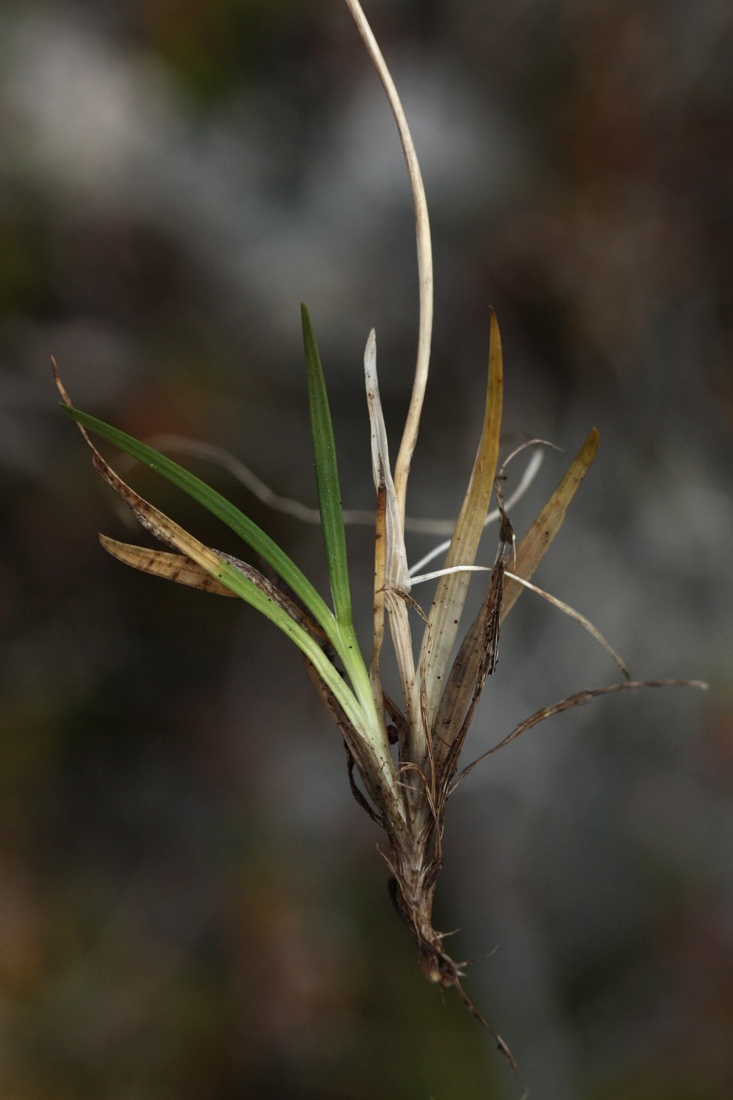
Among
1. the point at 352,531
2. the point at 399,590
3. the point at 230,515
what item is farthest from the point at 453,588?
the point at 352,531

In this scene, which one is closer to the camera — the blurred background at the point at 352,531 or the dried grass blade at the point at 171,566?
the dried grass blade at the point at 171,566

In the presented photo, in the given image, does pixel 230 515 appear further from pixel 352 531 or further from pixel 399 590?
pixel 352 531

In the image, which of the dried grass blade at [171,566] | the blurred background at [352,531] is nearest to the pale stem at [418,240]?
the dried grass blade at [171,566]

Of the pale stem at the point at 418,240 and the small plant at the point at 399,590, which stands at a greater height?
the pale stem at the point at 418,240

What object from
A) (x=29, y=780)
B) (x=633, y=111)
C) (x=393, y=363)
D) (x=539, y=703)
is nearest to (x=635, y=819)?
(x=539, y=703)

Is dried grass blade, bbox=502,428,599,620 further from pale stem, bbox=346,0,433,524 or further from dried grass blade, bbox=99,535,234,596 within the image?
dried grass blade, bbox=99,535,234,596

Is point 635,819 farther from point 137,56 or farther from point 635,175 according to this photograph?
point 137,56

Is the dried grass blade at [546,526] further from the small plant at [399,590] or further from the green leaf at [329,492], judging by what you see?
the green leaf at [329,492]
